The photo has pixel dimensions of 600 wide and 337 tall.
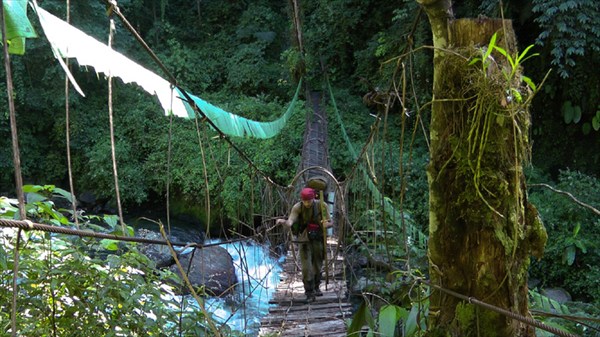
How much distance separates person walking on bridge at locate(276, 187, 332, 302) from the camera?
8.84ft

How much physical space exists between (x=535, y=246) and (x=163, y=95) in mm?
895

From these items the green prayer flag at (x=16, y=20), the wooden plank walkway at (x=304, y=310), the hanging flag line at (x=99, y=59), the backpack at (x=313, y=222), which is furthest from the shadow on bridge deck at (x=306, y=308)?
the green prayer flag at (x=16, y=20)

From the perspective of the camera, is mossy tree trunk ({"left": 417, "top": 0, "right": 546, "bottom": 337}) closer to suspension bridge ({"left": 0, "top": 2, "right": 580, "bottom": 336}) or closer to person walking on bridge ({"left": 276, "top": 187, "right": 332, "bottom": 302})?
suspension bridge ({"left": 0, "top": 2, "right": 580, "bottom": 336})

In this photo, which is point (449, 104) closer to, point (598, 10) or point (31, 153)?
point (598, 10)

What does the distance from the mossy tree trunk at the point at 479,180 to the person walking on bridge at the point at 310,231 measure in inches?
63.8

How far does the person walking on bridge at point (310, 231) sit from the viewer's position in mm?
2693

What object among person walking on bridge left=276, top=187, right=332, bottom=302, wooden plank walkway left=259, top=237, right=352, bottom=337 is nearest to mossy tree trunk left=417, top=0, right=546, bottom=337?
wooden plank walkway left=259, top=237, right=352, bottom=337

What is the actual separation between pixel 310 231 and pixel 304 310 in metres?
0.38

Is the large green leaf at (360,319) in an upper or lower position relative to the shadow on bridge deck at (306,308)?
upper

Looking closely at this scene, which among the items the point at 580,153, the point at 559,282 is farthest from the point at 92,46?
the point at 580,153

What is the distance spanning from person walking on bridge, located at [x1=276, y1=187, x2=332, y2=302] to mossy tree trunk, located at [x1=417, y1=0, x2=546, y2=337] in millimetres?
1620

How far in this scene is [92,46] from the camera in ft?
3.57

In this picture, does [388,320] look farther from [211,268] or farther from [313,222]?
[211,268]

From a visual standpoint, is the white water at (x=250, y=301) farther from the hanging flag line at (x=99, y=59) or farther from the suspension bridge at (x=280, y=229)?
the hanging flag line at (x=99, y=59)
